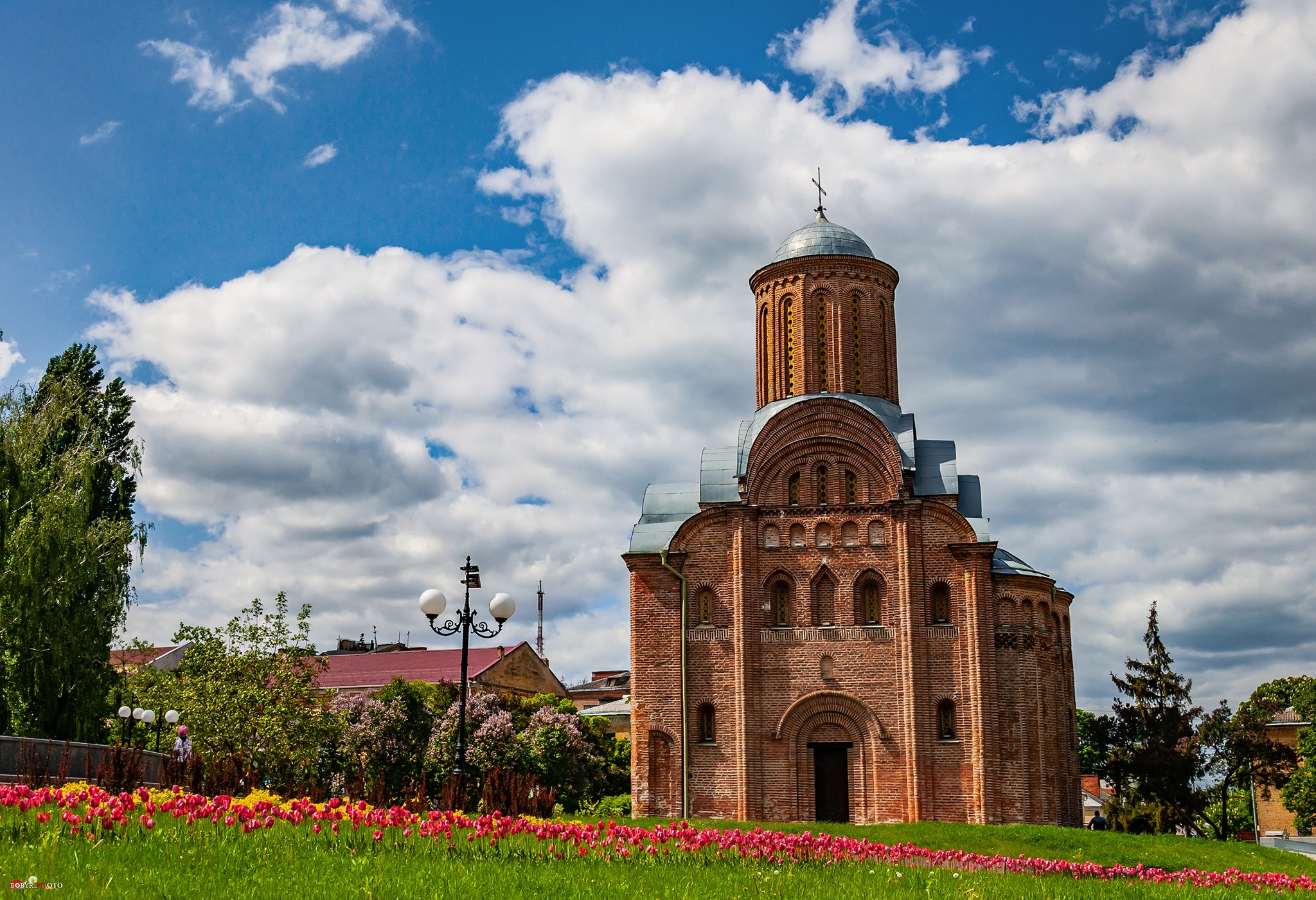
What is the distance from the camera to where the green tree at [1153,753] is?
2816cm

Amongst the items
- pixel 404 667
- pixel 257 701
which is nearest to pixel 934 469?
pixel 257 701

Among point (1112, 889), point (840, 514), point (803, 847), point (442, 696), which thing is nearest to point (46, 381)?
point (442, 696)

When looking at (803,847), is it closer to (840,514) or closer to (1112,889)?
(1112,889)

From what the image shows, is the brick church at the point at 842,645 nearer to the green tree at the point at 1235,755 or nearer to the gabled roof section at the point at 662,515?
the gabled roof section at the point at 662,515

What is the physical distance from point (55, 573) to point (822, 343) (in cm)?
1876

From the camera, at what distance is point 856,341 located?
95.9 ft

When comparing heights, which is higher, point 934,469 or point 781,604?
point 934,469

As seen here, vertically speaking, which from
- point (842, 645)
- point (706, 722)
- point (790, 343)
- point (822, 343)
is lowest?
point (706, 722)

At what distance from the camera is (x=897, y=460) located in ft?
86.3

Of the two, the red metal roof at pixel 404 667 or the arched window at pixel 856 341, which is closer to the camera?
the arched window at pixel 856 341

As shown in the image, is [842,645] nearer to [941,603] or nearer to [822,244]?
[941,603]

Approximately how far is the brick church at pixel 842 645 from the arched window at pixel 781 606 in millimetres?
35

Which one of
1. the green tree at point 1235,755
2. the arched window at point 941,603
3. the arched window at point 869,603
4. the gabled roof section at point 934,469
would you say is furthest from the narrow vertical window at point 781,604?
the green tree at point 1235,755

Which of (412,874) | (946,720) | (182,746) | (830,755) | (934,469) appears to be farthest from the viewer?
(934,469)
